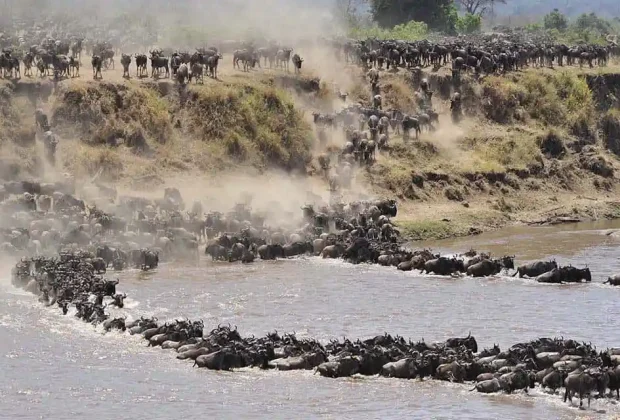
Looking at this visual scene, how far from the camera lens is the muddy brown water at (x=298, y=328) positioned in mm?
24312

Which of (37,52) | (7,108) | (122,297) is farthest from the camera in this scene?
(37,52)

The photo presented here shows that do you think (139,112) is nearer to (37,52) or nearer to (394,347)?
(37,52)

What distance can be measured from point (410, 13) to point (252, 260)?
53.7m

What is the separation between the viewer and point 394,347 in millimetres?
27312

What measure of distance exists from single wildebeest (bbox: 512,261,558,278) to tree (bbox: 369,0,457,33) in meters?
54.0

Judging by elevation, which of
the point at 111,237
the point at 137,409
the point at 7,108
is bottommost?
the point at 137,409

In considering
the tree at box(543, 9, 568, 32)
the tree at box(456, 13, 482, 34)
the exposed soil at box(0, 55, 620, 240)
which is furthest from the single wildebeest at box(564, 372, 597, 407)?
the tree at box(543, 9, 568, 32)

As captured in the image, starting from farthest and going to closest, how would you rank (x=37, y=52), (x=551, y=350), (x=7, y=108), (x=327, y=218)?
(x=37, y=52), (x=7, y=108), (x=327, y=218), (x=551, y=350)

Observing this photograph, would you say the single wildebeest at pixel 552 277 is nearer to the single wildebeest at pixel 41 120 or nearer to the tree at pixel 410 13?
the single wildebeest at pixel 41 120

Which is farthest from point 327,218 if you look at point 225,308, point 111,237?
point 225,308

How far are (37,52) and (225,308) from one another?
2247 centimetres

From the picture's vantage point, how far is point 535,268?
3872 cm

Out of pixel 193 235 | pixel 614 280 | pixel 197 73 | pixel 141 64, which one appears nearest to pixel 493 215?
pixel 197 73

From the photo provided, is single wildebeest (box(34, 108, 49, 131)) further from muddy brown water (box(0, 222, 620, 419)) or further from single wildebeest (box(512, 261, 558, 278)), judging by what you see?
single wildebeest (box(512, 261, 558, 278))
